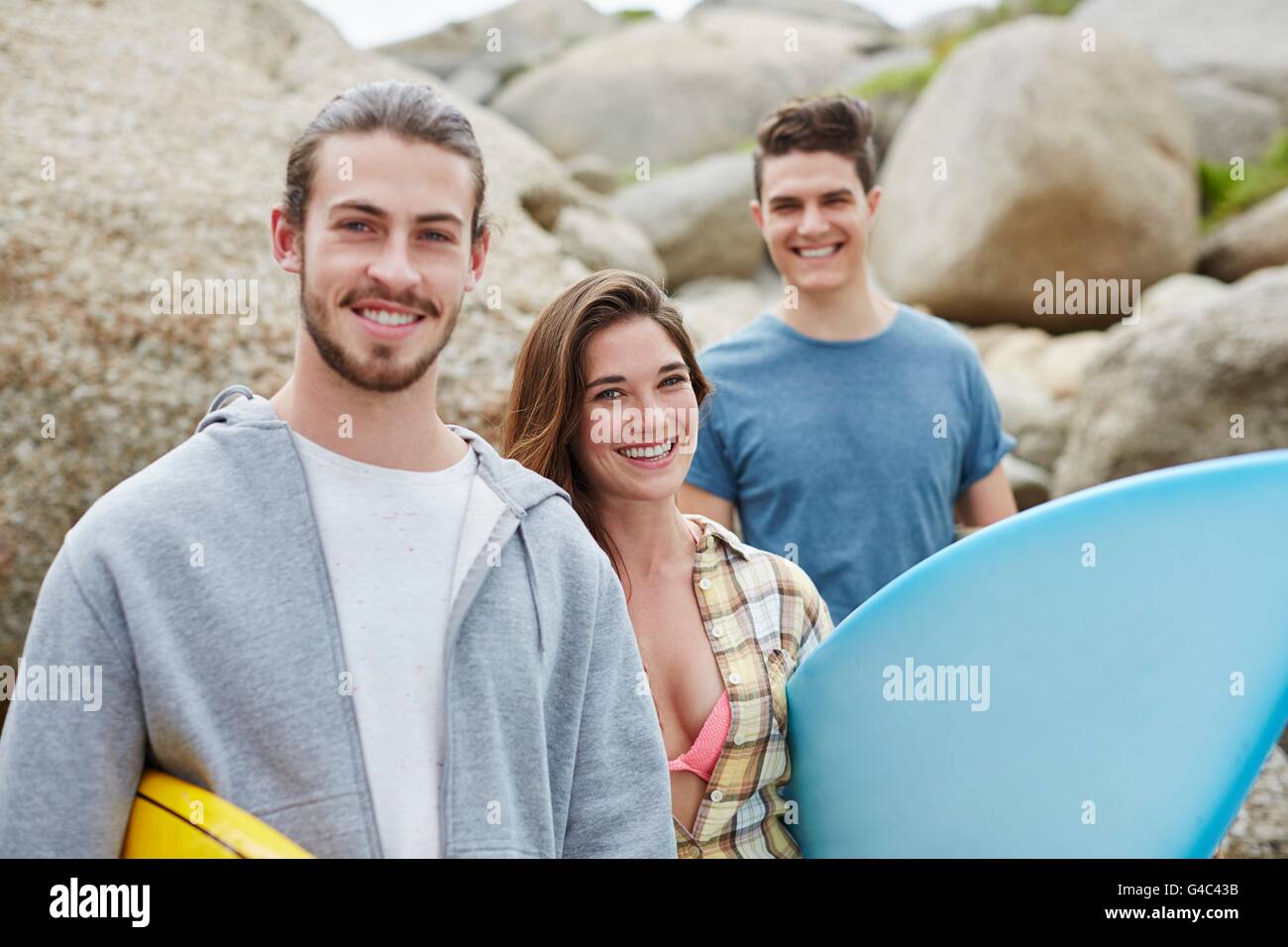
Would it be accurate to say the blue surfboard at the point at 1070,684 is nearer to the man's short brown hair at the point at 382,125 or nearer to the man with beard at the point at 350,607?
the man with beard at the point at 350,607

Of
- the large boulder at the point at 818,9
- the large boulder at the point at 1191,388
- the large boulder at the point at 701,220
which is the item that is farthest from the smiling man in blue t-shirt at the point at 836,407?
the large boulder at the point at 818,9

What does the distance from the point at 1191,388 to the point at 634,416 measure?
3479mm

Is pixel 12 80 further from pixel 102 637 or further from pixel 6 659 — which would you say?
pixel 102 637

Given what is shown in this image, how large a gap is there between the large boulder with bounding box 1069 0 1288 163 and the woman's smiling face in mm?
10115

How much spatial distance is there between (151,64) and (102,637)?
3442mm

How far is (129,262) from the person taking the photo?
3.72 metres

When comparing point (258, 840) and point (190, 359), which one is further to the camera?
point (190, 359)

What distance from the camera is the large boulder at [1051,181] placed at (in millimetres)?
9000

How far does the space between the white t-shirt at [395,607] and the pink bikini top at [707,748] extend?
0.59 metres

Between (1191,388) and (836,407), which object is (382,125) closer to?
(836,407)

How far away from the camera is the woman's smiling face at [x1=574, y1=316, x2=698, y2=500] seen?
2.19 metres

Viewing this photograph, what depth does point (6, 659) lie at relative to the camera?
3.60 m

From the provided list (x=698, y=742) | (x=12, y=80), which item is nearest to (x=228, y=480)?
(x=698, y=742)

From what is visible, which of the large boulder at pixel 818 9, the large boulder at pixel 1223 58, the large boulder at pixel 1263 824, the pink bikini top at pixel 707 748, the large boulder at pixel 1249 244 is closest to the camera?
the pink bikini top at pixel 707 748
